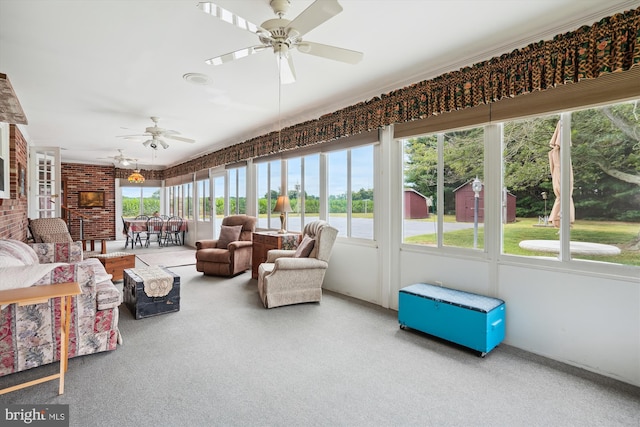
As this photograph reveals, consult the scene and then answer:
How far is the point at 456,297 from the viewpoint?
2842 millimetres

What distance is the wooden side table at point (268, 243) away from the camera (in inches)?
188

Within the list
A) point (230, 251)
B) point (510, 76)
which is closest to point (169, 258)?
point (230, 251)

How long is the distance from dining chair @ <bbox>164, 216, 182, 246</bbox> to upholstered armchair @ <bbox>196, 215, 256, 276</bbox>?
4.09 m

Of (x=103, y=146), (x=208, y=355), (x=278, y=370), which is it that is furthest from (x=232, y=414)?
(x=103, y=146)

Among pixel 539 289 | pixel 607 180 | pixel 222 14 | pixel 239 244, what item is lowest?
pixel 539 289

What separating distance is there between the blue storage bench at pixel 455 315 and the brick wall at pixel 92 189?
1016 cm

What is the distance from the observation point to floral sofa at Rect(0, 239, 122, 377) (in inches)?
86.0

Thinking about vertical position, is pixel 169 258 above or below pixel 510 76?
below

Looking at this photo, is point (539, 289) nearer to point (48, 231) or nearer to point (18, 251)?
point (18, 251)

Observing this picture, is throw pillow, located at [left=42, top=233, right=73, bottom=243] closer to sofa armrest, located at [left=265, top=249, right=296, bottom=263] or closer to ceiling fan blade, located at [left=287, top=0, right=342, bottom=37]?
sofa armrest, located at [left=265, top=249, right=296, bottom=263]

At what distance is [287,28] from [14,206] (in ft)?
15.3

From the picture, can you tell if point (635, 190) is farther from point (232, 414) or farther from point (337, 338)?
point (232, 414)

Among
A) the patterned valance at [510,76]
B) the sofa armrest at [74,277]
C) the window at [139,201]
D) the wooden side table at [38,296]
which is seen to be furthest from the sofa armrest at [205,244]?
the window at [139,201]

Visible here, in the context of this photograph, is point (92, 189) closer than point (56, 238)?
No
